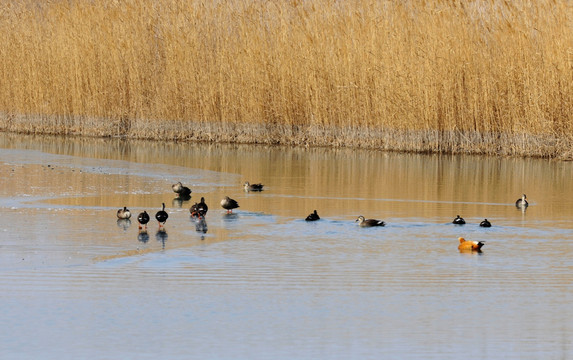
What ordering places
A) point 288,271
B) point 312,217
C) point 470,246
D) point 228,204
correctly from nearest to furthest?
point 288,271 < point 470,246 < point 312,217 < point 228,204

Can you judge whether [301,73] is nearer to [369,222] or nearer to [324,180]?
[324,180]

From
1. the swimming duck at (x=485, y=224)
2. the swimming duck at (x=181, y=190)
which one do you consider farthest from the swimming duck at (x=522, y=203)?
the swimming duck at (x=181, y=190)

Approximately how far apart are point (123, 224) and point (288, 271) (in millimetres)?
3560

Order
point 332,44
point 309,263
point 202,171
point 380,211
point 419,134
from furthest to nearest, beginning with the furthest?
point 332,44
point 419,134
point 202,171
point 380,211
point 309,263

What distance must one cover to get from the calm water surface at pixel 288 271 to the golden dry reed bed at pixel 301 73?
4.68m

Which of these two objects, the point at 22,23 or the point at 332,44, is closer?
the point at 332,44

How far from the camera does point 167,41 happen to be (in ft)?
89.9

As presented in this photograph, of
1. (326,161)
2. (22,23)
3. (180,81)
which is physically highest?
(22,23)

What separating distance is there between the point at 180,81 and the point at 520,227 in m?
15.4

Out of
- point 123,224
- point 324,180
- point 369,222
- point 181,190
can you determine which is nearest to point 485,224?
point 369,222

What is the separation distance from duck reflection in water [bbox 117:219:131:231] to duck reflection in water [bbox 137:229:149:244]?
11.5 inches

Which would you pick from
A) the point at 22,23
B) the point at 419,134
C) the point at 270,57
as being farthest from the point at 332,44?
the point at 22,23

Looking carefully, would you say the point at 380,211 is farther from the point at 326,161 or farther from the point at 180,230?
the point at 326,161

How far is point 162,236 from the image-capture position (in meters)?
11.8
